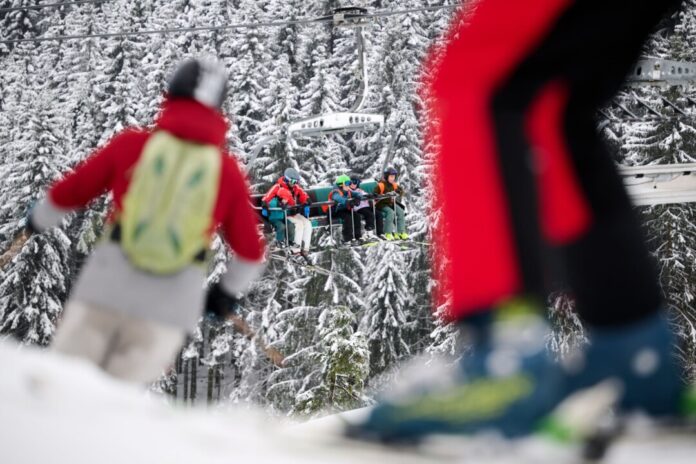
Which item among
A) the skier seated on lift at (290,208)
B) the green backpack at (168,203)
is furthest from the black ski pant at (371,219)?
the green backpack at (168,203)

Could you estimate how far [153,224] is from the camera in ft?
8.96

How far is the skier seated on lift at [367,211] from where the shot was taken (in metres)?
16.7

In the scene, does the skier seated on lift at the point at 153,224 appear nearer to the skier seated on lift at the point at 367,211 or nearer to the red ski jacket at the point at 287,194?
the red ski jacket at the point at 287,194

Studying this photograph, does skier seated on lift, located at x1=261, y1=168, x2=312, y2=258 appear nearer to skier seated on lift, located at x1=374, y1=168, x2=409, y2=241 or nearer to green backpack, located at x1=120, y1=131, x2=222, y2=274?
skier seated on lift, located at x1=374, y1=168, x2=409, y2=241

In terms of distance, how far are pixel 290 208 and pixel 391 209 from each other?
208 centimetres

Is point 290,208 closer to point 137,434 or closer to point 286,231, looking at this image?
point 286,231

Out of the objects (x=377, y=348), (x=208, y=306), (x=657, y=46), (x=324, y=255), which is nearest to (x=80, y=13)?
(x=324, y=255)

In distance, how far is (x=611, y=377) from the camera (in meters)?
1.44

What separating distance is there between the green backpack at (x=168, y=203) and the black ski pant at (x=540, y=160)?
132 cm

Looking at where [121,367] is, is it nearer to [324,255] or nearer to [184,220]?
[184,220]

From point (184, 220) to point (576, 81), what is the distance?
1531 mm

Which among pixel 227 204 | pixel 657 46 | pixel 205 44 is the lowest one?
pixel 227 204

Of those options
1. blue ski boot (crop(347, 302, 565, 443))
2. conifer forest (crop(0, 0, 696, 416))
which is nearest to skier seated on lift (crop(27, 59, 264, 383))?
blue ski boot (crop(347, 302, 565, 443))

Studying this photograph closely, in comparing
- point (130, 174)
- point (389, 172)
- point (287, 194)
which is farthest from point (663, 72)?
point (130, 174)
